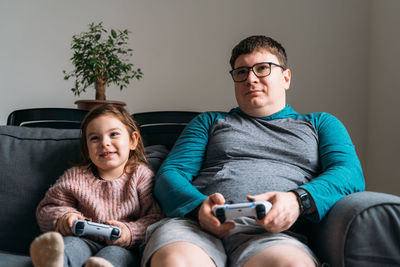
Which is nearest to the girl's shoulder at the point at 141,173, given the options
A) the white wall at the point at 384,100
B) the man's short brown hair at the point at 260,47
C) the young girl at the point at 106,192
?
the young girl at the point at 106,192

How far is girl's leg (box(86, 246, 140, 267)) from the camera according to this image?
3.05ft

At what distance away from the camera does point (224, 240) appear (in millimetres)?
1034

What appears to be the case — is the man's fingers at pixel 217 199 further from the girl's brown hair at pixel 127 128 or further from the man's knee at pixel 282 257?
the girl's brown hair at pixel 127 128

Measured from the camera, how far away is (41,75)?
274cm

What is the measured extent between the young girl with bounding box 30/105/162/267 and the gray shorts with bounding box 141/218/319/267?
0.11 metres

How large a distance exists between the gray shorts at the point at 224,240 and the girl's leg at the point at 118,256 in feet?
0.16

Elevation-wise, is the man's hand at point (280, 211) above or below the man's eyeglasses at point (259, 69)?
below

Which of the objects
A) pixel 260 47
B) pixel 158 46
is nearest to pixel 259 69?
pixel 260 47

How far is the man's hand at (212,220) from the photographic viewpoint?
3.08 feet

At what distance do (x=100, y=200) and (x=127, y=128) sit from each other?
0.90 feet

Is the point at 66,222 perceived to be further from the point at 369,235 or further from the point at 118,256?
the point at 369,235

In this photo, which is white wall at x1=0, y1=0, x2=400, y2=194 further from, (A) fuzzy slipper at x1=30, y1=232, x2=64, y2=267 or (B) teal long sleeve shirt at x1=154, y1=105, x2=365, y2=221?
(A) fuzzy slipper at x1=30, y1=232, x2=64, y2=267

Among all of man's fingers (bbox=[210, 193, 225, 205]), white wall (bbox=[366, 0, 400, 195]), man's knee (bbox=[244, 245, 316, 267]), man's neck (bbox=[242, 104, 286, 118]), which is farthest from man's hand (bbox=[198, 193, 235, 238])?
white wall (bbox=[366, 0, 400, 195])

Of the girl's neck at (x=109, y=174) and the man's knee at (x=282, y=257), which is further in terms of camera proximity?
the girl's neck at (x=109, y=174)
